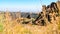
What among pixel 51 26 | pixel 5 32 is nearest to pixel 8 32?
pixel 5 32

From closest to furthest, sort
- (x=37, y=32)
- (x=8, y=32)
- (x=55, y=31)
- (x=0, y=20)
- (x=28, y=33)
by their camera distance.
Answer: (x=55, y=31)
(x=8, y=32)
(x=37, y=32)
(x=28, y=33)
(x=0, y=20)

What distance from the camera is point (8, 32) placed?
19.4ft

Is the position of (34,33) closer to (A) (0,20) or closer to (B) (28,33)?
(B) (28,33)

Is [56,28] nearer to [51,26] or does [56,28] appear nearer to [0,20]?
[51,26]

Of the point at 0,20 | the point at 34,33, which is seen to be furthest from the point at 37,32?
the point at 0,20

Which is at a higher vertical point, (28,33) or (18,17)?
(18,17)

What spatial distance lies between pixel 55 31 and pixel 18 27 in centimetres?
173

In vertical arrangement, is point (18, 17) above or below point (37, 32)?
above

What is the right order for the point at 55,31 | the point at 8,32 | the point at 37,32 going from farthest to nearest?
1. the point at 37,32
2. the point at 8,32
3. the point at 55,31

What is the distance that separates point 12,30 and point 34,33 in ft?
2.34

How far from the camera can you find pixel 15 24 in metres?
6.75

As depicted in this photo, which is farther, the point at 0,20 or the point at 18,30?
the point at 0,20

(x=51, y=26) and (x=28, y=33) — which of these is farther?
(x=28, y=33)

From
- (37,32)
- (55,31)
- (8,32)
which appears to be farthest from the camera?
(37,32)
